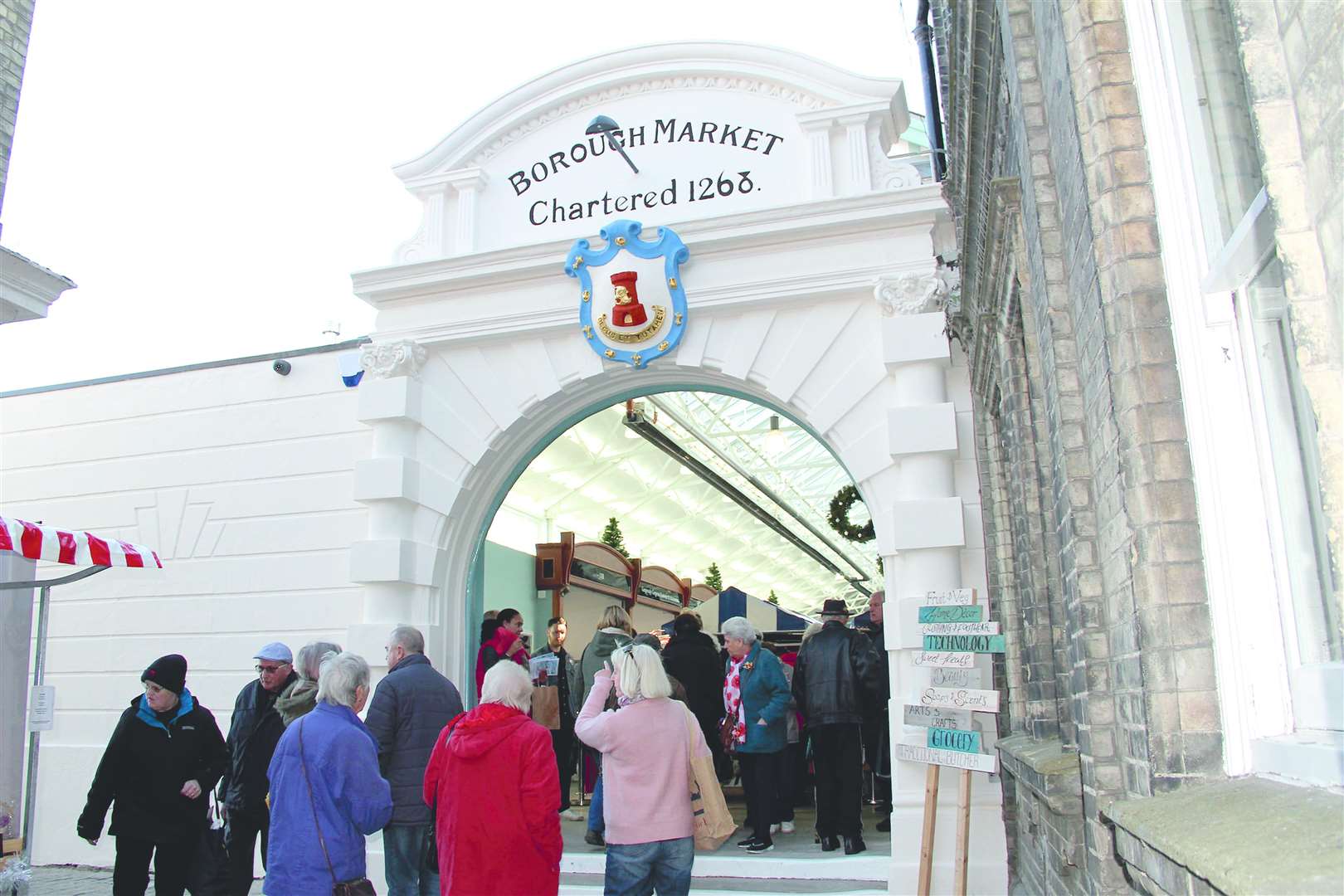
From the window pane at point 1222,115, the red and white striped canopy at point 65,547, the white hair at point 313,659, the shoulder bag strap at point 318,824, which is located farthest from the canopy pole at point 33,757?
the window pane at point 1222,115

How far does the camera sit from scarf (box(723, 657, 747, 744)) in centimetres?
759

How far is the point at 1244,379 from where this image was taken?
94.8 inches

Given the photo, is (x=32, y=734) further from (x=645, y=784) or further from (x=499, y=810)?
(x=645, y=784)

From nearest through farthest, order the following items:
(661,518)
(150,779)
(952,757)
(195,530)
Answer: (952,757) → (150,779) → (195,530) → (661,518)

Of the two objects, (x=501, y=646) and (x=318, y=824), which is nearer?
(x=318, y=824)

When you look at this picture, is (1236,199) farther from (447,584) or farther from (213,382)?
(213,382)

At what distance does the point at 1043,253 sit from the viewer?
3473 millimetres

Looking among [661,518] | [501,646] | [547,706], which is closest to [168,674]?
[501,646]

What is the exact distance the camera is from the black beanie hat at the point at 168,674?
570 centimetres

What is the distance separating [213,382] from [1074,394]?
26.5 feet

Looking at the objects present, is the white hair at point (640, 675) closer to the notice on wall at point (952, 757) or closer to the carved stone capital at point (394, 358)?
the notice on wall at point (952, 757)

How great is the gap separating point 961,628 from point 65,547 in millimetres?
5104

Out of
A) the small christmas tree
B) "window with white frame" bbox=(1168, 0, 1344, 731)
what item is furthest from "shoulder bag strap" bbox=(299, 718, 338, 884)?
the small christmas tree

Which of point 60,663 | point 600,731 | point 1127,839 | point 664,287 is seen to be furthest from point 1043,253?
point 60,663
